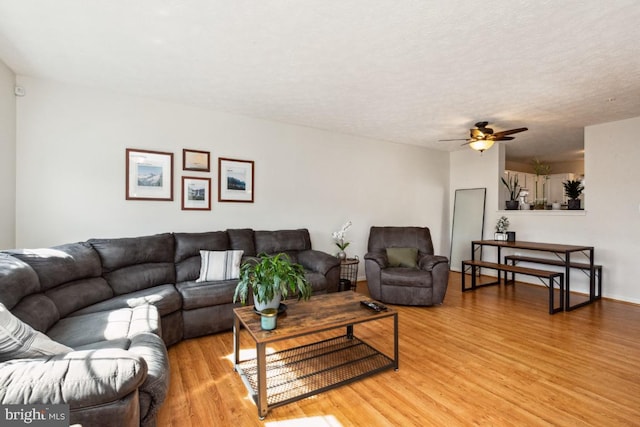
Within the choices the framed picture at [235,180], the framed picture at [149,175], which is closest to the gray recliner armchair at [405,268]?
the framed picture at [235,180]

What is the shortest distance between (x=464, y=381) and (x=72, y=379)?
2.31 metres

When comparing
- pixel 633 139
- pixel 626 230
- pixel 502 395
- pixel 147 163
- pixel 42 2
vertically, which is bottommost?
pixel 502 395

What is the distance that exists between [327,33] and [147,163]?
255cm

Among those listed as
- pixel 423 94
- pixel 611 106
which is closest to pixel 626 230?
pixel 611 106

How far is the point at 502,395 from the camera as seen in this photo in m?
1.94

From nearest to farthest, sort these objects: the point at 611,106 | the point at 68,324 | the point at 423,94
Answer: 1. the point at 68,324
2. the point at 423,94
3. the point at 611,106

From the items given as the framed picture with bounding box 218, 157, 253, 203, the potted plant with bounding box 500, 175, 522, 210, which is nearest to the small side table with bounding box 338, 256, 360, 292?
the framed picture with bounding box 218, 157, 253, 203

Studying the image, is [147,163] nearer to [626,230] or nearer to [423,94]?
[423,94]

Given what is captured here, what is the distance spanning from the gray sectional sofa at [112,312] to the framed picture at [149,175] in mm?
597

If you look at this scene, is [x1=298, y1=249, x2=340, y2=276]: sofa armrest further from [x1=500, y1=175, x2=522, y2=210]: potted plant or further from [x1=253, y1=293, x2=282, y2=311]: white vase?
[x1=500, y1=175, x2=522, y2=210]: potted plant

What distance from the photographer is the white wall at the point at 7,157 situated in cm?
260

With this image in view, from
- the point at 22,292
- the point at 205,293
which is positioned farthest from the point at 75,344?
the point at 205,293

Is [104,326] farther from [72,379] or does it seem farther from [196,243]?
[196,243]

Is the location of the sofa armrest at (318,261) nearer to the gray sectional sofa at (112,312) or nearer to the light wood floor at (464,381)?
the gray sectional sofa at (112,312)
